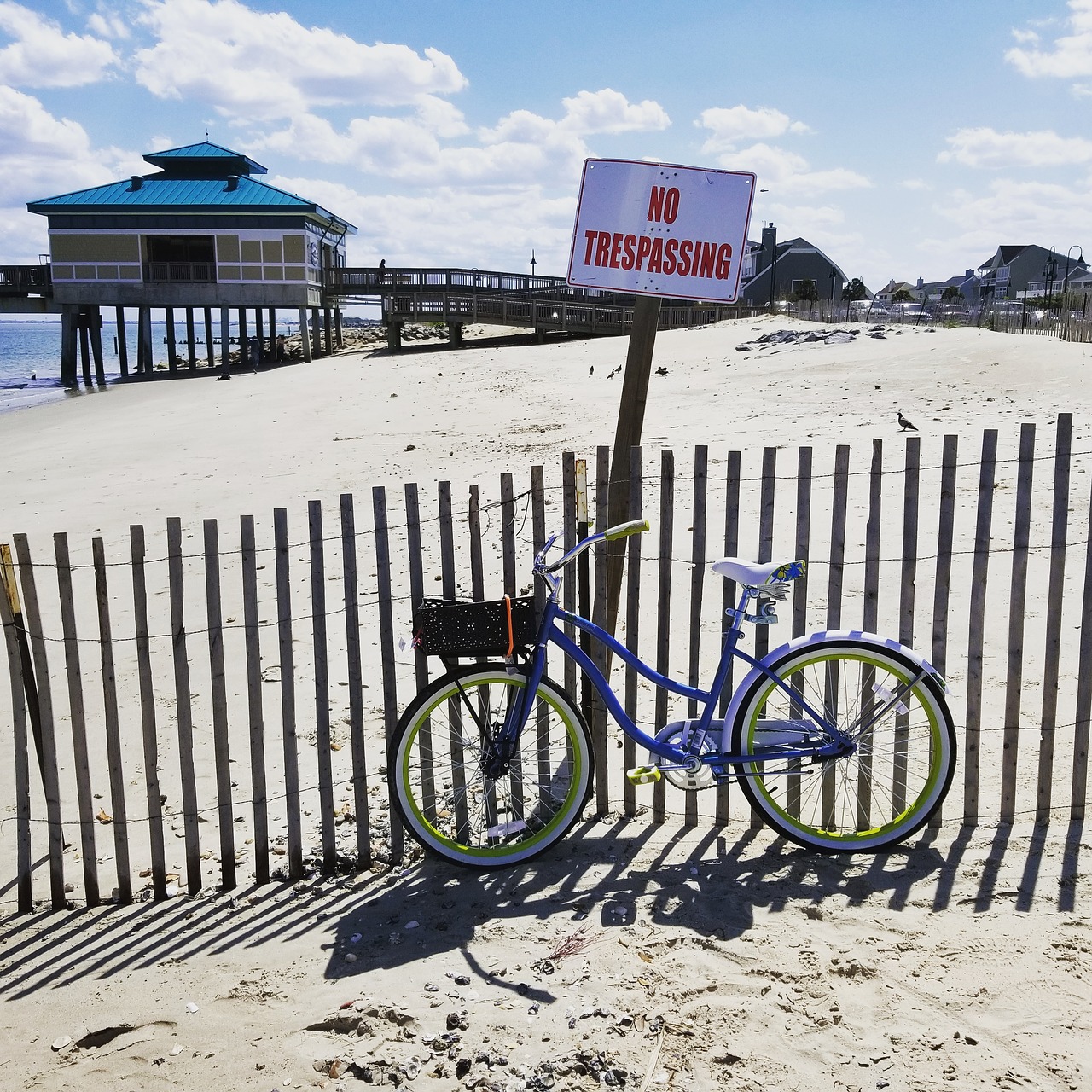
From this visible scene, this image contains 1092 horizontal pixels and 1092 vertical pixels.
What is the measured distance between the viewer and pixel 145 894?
450cm

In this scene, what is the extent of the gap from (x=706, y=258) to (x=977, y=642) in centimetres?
199

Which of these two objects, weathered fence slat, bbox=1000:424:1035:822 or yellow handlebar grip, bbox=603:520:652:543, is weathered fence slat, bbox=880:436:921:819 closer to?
weathered fence slat, bbox=1000:424:1035:822

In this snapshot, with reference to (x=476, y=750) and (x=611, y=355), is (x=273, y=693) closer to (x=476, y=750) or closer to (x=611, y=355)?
(x=476, y=750)

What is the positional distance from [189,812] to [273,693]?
236 centimetres

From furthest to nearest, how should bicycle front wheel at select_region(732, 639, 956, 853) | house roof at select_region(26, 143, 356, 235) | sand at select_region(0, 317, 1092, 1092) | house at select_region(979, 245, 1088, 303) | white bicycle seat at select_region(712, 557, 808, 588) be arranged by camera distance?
house at select_region(979, 245, 1088, 303) → house roof at select_region(26, 143, 356, 235) → bicycle front wheel at select_region(732, 639, 956, 853) → white bicycle seat at select_region(712, 557, 808, 588) → sand at select_region(0, 317, 1092, 1092)

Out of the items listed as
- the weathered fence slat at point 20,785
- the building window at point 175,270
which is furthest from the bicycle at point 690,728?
the building window at point 175,270

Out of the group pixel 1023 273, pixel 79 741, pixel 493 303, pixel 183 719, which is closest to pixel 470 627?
pixel 183 719

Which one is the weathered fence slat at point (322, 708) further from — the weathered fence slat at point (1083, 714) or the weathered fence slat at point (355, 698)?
the weathered fence slat at point (1083, 714)

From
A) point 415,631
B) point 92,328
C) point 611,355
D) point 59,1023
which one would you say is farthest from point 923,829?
point 92,328

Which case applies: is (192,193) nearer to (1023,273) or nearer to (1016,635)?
(1016,635)

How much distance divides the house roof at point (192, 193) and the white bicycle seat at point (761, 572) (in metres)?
37.3

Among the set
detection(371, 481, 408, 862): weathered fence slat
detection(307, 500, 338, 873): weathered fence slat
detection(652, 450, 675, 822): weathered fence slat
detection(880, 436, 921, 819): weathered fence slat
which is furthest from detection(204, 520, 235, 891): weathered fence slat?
detection(880, 436, 921, 819): weathered fence slat

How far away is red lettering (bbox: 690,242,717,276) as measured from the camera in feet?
15.3

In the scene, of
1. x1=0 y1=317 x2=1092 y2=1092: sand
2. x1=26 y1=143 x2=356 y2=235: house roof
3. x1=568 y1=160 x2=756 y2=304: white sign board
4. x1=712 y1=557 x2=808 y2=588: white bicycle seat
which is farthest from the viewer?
x1=26 y1=143 x2=356 y2=235: house roof
